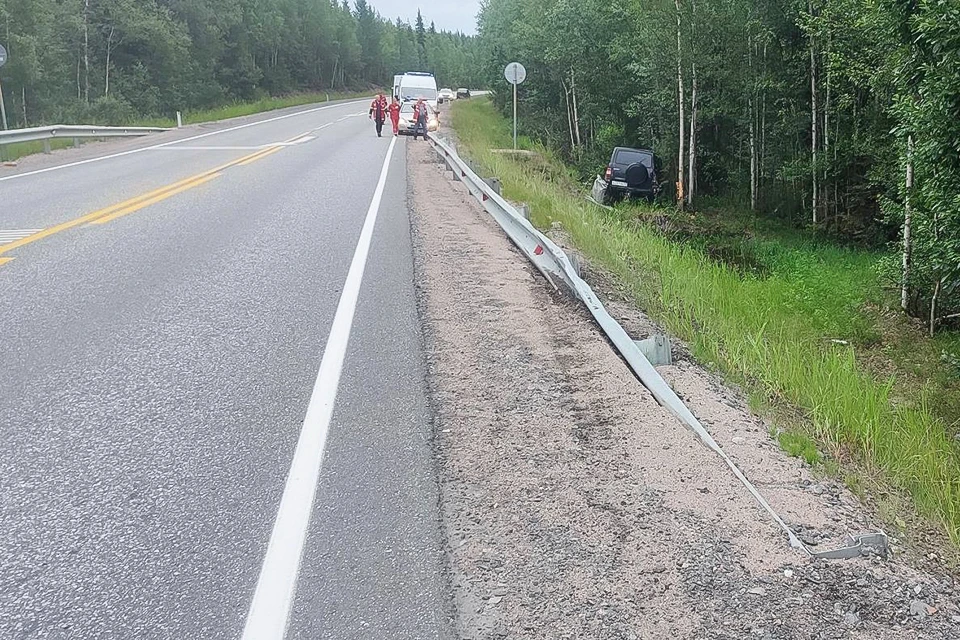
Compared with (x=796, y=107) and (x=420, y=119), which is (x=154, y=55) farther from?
(x=796, y=107)

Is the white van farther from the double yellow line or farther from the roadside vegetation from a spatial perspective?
the double yellow line

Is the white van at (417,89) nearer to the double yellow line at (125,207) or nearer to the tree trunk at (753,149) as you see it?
the tree trunk at (753,149)

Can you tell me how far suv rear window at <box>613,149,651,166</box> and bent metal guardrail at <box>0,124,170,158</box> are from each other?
632 inches

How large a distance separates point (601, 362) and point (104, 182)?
12462 mm

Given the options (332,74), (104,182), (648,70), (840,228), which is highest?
(332,74)

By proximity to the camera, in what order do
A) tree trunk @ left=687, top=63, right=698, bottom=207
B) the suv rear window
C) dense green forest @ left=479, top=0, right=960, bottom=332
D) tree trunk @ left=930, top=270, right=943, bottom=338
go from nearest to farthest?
dense green forest @ left=479, top=0, right=960, bottom=332
tree trunk @ left=930, top=270, right=943, bottom=338
the suv rear window
tree trunk @ left=687, top=63, right=698, bottom=207

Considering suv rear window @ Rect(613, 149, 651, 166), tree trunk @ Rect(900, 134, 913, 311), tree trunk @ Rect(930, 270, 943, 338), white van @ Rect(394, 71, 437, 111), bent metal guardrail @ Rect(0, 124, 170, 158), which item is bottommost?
tree trunk @ Rect(930, 270, 943, 338)

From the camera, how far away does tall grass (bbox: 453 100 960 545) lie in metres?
3.92

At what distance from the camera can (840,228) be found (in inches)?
874

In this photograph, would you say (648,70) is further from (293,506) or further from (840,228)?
(293,506)

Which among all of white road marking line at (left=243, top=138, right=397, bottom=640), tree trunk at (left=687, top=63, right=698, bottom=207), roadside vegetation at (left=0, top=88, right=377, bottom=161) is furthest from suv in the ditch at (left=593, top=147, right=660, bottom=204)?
white road marking line at (left=243, top=138, right=397, bottom=640)

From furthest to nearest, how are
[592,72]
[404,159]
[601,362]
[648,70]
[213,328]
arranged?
[592,72] → [648,70] → [404,159] → [213,328] → [601,362]

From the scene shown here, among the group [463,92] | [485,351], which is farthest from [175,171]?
[463,92]

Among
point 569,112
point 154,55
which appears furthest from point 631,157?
point 154,55
